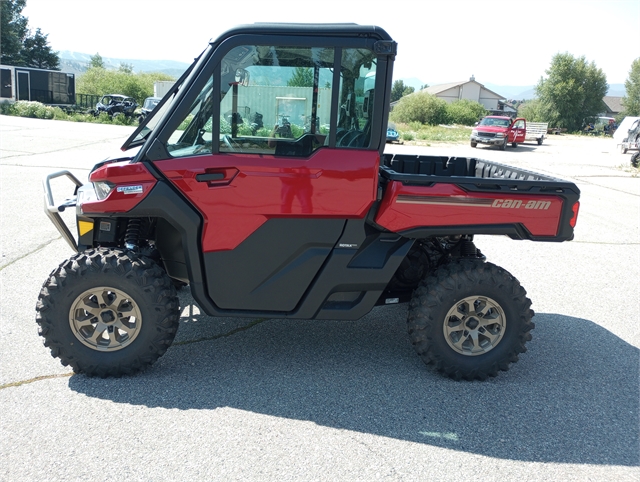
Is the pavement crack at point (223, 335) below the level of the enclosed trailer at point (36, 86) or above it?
below

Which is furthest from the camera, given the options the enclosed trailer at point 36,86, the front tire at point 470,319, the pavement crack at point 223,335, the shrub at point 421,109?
the shrub at point 421,109

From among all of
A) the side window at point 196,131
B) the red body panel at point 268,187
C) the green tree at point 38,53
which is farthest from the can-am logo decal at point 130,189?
the green tree at point 38,53

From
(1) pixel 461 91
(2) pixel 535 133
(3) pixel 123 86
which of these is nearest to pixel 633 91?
(1) pixel 461 91

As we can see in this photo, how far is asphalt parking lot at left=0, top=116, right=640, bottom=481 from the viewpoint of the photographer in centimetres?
325

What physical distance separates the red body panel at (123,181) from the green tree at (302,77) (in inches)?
44.3

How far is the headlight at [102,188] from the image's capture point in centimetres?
392

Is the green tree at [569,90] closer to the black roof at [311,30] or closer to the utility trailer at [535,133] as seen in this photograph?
the utility trailer at [535,133]

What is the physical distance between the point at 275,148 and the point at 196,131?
1.76 feet

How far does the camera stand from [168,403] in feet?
12.4

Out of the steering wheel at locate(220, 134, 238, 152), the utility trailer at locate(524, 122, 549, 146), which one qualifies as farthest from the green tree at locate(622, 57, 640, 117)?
the steering wheel at locate(220, 134, 238, 152)

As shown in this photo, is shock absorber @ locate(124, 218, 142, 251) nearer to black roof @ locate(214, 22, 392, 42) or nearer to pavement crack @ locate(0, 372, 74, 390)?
pavement crack @ locate(0, 372, 74, 390)

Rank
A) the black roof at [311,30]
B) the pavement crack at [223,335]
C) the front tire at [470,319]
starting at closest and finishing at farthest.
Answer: the black roof at [311,30] → the front tire at [470,319] → the pavement crack at [223,335]

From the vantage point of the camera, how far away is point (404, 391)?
409 centimetres

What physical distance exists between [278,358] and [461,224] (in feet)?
5.62
